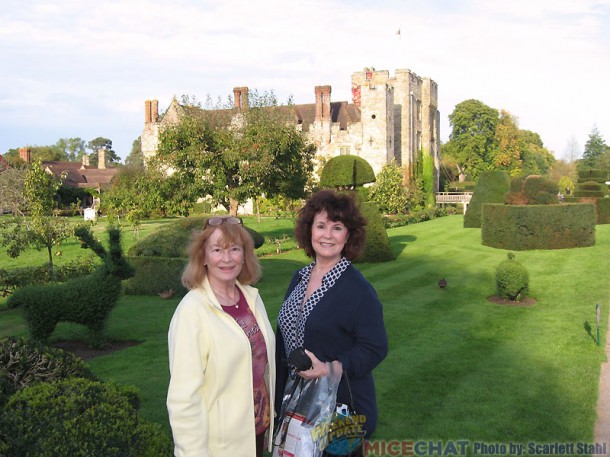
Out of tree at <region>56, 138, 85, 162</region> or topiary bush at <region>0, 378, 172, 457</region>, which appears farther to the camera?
tree at <region>56, 138, 85, 162</region>

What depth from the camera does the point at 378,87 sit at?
4703cm

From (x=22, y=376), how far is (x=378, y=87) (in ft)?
148

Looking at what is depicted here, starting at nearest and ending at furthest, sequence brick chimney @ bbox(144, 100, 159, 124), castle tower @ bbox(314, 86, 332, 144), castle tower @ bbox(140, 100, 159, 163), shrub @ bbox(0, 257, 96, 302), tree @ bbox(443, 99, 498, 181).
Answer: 1. shrub @ bbox(0, 257, 96, 302)
2. castle tower @ bbox(314, 86, 332, 144)
3. castle tower @ bbox(140, 100, 159, 163)
4. brick chimney @ bbox(144, 100, 159, 124)
5. tree @ bbox(443, 99, 498, 181)

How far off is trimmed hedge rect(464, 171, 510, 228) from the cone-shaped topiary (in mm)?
6504

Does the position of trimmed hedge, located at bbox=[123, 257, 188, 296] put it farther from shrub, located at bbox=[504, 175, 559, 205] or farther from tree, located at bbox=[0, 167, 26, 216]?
shrub, located at bbox=[504, 175, 559, 205]

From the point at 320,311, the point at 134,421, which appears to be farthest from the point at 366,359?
the point at 134,421

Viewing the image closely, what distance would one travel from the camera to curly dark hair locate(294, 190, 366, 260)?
375 centimetres

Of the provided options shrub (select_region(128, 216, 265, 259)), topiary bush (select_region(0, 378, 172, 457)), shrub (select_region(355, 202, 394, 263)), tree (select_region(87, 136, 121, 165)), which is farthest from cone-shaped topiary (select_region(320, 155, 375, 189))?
tree (select_region(87, 136, 121, 165))

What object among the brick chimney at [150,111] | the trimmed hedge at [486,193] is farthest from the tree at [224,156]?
the brick chimney at [150,111]

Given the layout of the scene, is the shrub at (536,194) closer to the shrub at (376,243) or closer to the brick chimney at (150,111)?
the shrub at (376,243)

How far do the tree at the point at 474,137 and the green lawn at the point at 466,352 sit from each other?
55660 millimetres

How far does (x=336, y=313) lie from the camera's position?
3.48 metres

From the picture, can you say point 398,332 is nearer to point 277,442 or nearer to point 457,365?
point 457,365

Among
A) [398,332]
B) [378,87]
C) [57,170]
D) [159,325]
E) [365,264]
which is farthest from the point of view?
[57,170]
